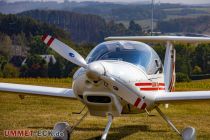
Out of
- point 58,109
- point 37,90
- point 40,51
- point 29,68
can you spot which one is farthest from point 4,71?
point 37,90

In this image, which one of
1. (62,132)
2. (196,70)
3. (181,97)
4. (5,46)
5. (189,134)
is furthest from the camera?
(5,46)

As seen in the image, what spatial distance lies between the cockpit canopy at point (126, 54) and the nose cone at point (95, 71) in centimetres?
109

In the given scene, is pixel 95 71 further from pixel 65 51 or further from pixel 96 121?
pixel 96 121

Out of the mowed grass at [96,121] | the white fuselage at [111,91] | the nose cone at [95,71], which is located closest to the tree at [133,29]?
the mowed grass at [96,121]

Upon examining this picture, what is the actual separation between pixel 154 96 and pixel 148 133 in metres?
1.80

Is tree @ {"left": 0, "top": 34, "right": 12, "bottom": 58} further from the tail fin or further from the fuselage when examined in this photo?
the fuselage

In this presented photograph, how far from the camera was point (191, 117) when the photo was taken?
1536cm

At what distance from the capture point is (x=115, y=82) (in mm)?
9047

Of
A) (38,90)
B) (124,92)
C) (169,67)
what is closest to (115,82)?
(124,92)

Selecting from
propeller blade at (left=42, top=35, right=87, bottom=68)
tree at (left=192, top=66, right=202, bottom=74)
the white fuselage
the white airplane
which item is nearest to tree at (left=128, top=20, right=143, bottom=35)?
tree at (left=192, top=66, right=202, bottom=74)

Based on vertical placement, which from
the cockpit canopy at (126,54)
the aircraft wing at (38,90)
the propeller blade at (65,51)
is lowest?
the aircraft wing at (38,90)

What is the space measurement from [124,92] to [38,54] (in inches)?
3428

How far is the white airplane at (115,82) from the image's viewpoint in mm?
9047

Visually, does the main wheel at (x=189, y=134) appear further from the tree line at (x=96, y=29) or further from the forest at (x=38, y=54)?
the tree line at (x=96, y=29)
